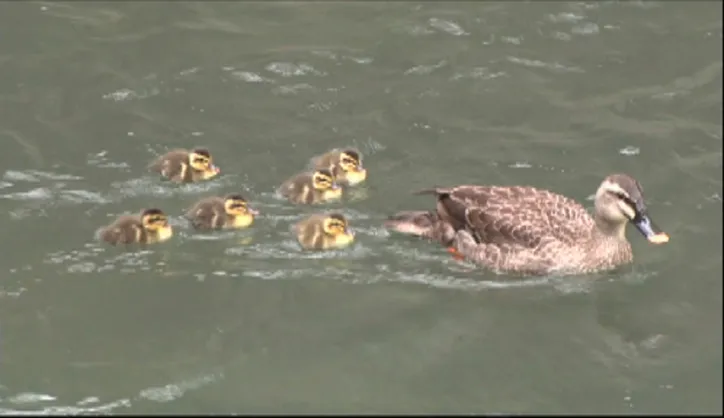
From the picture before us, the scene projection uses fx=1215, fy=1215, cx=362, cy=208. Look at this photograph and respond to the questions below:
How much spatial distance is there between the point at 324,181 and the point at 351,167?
29 centimetres

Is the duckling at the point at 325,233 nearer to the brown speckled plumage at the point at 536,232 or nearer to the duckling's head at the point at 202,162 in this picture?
the brown speckled plumage at the point at 536,232

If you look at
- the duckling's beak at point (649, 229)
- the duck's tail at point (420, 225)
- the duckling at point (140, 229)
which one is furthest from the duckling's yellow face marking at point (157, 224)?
the duckling's beak at point (649, 229)

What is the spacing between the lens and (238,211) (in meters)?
7.32

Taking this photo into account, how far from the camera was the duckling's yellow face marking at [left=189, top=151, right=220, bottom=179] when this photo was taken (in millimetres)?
7840

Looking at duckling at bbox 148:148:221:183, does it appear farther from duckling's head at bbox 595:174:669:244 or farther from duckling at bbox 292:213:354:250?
duckling's head at bbox 595:174:669:244

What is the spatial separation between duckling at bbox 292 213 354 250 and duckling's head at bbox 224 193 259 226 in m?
0.38

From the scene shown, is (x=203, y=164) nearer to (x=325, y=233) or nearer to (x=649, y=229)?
(x=325, y=233)

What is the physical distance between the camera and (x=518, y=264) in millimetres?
6996

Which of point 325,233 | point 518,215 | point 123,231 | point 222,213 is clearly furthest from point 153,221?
point 518,215

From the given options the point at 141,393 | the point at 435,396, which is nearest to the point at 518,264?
the point at 435,396

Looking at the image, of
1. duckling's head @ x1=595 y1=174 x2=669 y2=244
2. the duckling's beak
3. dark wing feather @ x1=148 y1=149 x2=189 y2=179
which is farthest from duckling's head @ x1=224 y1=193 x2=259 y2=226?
the duckling's beak

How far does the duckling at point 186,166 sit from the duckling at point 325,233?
40.1 inches

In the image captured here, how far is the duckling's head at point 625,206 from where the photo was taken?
676 centimetres

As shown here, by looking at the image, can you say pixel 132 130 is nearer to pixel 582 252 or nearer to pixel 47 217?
pixel 47 217
